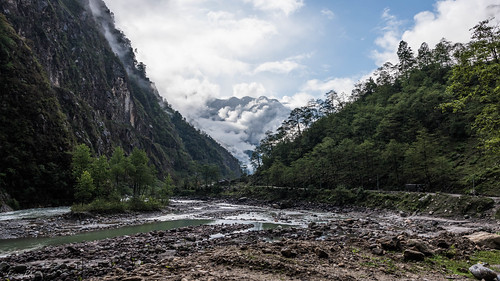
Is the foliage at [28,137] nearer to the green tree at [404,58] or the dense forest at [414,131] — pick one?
the dense forest at [414,131]

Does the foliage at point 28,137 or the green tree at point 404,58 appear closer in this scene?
the foliage at point 28,137

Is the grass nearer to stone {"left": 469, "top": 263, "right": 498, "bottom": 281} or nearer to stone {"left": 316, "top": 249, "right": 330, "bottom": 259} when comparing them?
stone {"left": 469, "top": 263, "right": 498, "bottom": 281}

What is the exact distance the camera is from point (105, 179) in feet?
177

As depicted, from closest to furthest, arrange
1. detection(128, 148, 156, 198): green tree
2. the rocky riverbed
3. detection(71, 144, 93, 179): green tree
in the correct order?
the rocky riverbed, detection(71, 144, 93, 179): green tree, detection(128, 148, 156, 198): green tree

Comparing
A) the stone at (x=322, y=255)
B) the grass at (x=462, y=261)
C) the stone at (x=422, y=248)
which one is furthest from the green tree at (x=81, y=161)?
the grass at (x=462, y=261)

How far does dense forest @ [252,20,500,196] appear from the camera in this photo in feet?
46.9

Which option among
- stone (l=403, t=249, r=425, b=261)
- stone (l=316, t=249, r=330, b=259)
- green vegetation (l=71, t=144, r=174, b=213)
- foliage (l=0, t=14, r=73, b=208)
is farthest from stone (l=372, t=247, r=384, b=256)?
foliage (l=0, t=14, r=73, b=208)

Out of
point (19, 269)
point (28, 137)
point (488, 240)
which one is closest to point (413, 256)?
point (488, 240)

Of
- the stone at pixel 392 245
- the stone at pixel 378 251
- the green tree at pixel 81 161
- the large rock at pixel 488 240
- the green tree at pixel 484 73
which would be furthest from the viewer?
the green tree at pixel 81 161

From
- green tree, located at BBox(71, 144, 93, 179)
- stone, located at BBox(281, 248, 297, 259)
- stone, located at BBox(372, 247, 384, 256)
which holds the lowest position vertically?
stone, located at BBox(372, 247, 384, 256)

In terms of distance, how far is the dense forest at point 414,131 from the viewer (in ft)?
46.9

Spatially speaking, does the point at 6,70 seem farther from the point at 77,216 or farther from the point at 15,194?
the point at 77,216

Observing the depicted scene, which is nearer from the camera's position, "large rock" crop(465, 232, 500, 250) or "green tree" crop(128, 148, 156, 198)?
"large rock" crop(465, 232, 500, 250)

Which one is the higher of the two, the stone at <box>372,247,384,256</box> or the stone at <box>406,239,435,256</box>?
the stone at <box>406,239,435,256</box>
